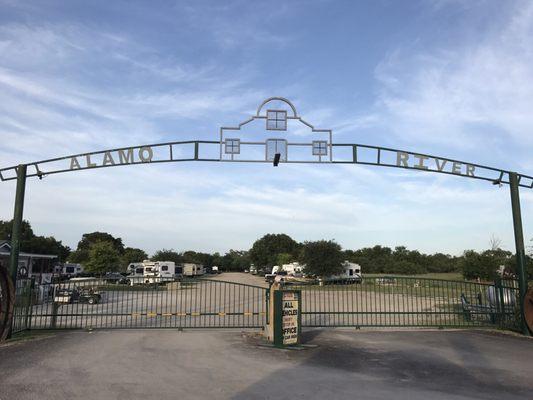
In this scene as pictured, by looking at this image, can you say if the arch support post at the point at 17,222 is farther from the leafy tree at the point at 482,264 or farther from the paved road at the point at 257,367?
the leafy tree at the point at 482,264

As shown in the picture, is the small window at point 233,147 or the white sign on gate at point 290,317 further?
the small window at point 233,147

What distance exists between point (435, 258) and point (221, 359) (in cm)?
10537

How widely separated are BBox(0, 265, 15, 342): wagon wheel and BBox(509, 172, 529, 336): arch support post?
14176mm

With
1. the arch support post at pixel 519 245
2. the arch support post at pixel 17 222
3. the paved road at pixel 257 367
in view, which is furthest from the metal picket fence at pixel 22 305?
the arch support post at pixel 519 245

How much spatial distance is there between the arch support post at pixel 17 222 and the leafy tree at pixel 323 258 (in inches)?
1885

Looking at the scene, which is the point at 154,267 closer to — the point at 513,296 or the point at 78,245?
the point at 513,296

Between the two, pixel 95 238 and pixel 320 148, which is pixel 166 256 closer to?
pixel 95 238

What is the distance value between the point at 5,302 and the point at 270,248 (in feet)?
425

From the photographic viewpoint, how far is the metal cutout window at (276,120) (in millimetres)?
13643

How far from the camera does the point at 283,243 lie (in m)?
143

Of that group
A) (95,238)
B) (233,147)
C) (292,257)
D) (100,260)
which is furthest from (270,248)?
(233,147)

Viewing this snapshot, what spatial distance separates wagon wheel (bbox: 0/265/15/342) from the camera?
11.7 m

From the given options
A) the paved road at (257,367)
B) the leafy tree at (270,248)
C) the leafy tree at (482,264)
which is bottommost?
the paved road at (257,367)

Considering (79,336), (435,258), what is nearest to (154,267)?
(79,336)
